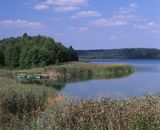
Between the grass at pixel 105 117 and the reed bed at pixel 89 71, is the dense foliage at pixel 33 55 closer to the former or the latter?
the reed bed at pixel 89 71

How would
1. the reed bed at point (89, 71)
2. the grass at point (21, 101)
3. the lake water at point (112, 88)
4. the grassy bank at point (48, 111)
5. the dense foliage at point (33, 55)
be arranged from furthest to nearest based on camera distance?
1. the dense foliage at point (33, 55)
2. the reed bed at point (89, 71)
3. the lake water at point (112, 88)
4. the grass at point (21, 101)
5. the grassy bank at point (48, 111)

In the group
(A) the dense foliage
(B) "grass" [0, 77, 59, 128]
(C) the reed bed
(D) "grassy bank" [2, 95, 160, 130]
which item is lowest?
(C) the reed bed

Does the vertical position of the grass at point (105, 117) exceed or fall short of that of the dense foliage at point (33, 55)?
it falls short

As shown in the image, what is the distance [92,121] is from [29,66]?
60.8 meters

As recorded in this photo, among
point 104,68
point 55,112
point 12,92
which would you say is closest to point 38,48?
point 104,68

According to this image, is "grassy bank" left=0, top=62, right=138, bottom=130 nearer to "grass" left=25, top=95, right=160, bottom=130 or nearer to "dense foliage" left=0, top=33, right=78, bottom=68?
"grass" left=25, top=95, right=160, bottom=130

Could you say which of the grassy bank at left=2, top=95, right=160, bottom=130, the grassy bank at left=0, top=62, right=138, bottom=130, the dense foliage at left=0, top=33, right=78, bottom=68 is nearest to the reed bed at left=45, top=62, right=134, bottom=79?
the dense foliage at left=0, top=33, right=78, bottom=68

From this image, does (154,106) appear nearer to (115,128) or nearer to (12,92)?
(115,128)

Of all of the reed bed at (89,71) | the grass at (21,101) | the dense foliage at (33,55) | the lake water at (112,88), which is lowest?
the lake water at (112,88)

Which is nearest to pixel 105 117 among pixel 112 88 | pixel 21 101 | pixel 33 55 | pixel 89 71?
pixel 21 101

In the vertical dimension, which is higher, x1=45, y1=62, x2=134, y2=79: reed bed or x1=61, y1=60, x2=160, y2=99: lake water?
x1=45, y1=62, x2=134, y2=79: reed bed

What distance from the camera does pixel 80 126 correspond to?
662 centimetres

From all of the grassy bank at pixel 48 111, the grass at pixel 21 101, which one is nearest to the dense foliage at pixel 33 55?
the grassy bank at pixel 48 111

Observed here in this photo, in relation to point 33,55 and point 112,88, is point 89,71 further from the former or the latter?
point 112,88
